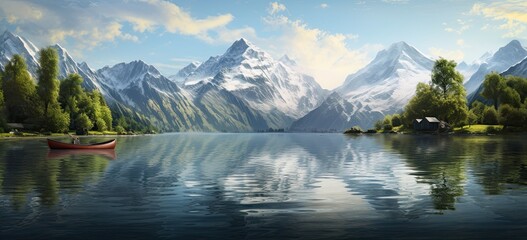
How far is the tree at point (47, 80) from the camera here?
603 feet

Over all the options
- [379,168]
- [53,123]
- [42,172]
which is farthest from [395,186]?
[53,123]

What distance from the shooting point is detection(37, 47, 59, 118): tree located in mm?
183800

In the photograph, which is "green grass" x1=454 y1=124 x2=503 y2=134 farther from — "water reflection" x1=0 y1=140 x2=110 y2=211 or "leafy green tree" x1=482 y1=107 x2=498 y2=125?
"water reflection" x1=0 y1=140 x2=110 y2=211

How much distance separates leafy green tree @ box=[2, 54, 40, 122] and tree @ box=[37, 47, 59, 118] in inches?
124

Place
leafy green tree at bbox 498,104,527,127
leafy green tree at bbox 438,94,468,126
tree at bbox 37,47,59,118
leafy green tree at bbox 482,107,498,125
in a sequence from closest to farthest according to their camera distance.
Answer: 1. leafy green tree at bbox 498,104,527,127
2. tree at bbox 37,47,59,118
3. leafy green tree at bbox 438,94,468,126
4. leafy green tree at bbox 482,107,498,125

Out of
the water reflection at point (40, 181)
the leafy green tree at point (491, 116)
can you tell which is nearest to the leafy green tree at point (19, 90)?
the water reflection at point (40, 181)

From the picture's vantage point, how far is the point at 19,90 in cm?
18088

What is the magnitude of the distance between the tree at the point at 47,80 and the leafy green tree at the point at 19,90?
3.14 m

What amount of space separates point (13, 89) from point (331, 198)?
180555 mm

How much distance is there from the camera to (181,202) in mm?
30250

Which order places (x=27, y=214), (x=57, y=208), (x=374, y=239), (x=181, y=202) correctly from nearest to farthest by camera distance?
(x=374, y=239) → (x=27, y=214) → (x=57, y=208) → (x=181, y=202)

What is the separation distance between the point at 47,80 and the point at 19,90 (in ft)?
34.6

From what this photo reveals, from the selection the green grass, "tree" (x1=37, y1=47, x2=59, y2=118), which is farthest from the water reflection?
the green grass

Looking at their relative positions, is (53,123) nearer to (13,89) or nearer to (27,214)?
(13,89)
